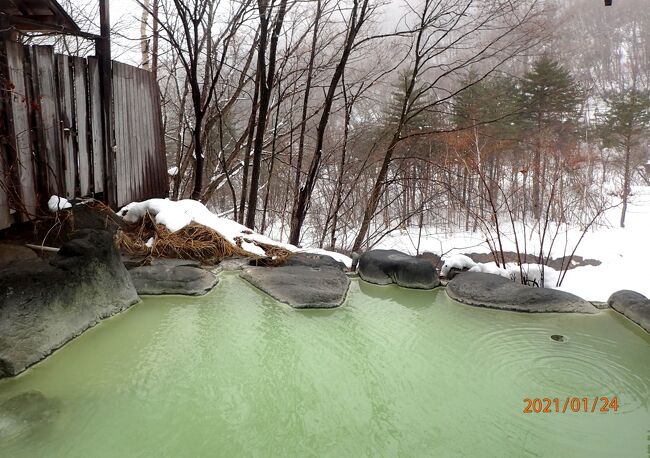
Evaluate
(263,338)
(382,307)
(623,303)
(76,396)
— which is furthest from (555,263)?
(76,396)

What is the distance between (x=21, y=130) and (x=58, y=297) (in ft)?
5.03

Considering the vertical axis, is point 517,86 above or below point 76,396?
above

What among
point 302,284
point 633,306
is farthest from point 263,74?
point 633,306

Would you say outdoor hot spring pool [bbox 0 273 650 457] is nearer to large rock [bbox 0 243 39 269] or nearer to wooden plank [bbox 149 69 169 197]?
large rock [bbox 0 243 39 269]

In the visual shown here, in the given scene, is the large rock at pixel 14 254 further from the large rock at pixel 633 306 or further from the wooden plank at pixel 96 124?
the large rock at pixel 633 306

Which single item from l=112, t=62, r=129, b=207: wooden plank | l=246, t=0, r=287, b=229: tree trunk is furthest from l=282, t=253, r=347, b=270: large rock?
l=112, t=62, r=129, b=207: wooden plank

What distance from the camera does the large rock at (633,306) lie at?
114 inches

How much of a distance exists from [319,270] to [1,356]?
7.89 ft

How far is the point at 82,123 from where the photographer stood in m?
3.84

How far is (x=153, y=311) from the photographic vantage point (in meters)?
2.94

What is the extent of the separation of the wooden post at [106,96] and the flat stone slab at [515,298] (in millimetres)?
3410

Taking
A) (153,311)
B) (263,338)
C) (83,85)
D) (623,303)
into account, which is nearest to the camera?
(263,338)

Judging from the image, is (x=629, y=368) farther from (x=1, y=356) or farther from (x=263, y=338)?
(x=1, y=356)

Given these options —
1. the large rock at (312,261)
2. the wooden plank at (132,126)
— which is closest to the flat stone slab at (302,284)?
the large rock at (312,261)
